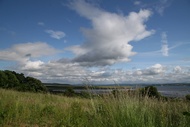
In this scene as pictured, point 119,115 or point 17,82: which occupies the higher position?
point 17,82

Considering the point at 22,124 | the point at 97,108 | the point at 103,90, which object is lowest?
the point at 22,124

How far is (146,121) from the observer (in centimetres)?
543

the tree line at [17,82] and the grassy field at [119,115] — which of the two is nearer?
the grassy field at [119,115]

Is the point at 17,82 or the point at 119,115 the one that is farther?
the point at 17,82

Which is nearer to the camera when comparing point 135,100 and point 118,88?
point 135,100

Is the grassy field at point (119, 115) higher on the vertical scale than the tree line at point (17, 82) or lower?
lower

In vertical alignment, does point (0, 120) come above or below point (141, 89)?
below

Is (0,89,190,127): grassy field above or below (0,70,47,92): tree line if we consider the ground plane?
below

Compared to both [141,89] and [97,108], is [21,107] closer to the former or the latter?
[97,108]

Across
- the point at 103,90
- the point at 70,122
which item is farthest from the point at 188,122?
the point at 70,122

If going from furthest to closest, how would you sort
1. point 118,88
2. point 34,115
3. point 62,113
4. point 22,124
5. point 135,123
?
point 62,113 < point 34,115 < point 22,124 < point 118,88 < point 135,123

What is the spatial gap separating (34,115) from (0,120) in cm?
156

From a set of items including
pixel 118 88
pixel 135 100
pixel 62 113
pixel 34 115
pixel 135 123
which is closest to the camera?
pixel 135 123

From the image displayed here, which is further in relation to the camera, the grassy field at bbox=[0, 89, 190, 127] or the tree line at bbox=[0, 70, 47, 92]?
the tree line at bbox=[0, 70, 47, 92]
